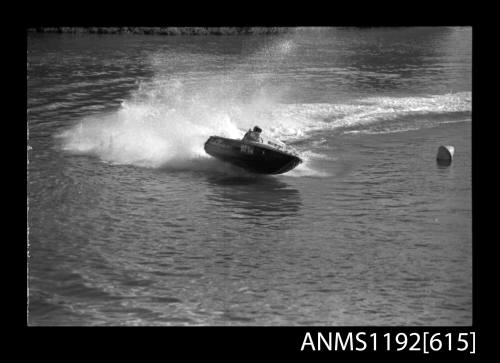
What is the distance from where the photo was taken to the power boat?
24.0 m

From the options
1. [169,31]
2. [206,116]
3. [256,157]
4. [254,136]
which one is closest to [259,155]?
[256,157]

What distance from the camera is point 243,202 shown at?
873 inches

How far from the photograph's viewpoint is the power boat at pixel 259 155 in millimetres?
24000

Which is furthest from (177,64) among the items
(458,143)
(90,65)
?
(458,143)

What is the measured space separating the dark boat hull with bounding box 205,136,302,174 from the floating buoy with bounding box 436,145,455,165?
608cm

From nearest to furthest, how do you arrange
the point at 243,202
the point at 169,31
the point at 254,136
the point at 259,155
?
the point at 243,202 → the point at 259,155 → the point at 254,136 → the point at 169,31

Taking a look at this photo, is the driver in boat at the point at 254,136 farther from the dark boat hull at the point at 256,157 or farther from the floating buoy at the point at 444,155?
the floating buoy at the point at 444,155

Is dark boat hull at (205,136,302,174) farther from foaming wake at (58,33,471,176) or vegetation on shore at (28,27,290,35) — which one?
vegetation on shore at (28,27,290,35)

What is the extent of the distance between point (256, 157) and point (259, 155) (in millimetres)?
133

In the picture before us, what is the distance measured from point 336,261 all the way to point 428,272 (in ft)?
7.12

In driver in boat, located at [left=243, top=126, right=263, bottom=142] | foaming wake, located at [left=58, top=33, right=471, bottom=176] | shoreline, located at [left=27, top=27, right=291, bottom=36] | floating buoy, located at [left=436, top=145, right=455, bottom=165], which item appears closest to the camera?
driver in boat, located at [left=243, top=126, right=263, bottom=142]

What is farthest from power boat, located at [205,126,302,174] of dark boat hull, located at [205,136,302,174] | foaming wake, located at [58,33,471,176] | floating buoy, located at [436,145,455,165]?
floating buoy, located at [436,145,455,165]

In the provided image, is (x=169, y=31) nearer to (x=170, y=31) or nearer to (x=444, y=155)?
(x=170, y=31)
